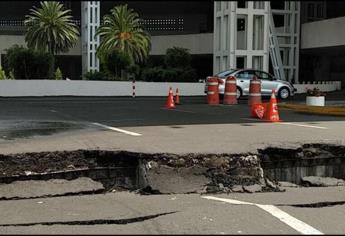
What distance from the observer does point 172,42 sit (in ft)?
175

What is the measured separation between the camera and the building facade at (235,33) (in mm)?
36531

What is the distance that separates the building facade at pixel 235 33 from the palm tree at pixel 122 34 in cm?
208

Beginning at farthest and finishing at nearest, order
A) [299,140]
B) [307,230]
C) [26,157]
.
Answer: [299,140]
[26,157]
[307,230]

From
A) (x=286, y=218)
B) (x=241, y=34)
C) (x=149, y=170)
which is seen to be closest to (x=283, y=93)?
(x=241, y=34)

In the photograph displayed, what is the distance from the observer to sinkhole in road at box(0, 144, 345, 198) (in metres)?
7.80

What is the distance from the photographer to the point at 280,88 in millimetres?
25672

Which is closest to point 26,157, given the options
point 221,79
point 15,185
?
point 15,185

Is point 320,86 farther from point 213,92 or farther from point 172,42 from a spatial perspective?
point 213,92

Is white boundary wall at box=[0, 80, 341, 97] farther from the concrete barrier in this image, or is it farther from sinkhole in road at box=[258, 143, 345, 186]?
sinkhole in road at box=[258, 143, 345, 186]

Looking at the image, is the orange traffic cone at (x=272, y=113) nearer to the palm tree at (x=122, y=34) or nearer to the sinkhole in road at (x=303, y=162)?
the sinkhole in road at (x=303, y=162)

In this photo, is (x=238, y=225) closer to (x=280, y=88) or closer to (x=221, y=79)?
(x=221, y=79)

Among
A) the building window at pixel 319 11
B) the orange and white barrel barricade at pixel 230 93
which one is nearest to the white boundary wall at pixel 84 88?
the orange and white barrel barricade at pixel 230 93

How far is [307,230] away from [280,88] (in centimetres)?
2046

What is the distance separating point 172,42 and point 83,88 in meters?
21.8
